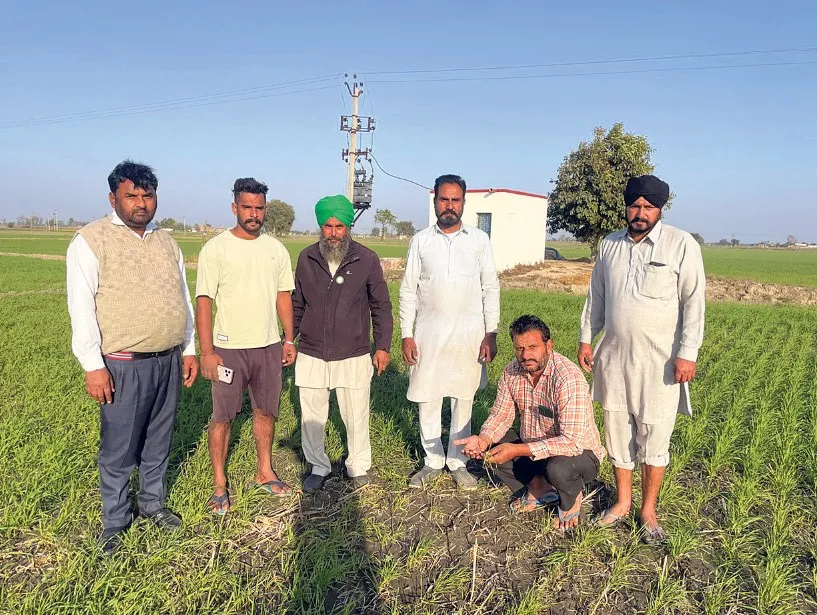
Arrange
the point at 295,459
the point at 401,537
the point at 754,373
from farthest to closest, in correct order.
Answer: the point at 754,373, the point at 295,459, the point at 401,537

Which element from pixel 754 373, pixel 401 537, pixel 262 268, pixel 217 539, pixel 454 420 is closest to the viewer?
pixel 217 539

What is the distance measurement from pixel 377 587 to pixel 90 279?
2.00 meters

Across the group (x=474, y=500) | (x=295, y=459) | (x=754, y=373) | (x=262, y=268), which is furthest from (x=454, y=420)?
(x=754, y=373)

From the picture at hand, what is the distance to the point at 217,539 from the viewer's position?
276cm

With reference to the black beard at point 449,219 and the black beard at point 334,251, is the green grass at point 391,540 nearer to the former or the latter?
the black beard at point 334,251

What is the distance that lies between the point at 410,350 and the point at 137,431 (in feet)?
5.43

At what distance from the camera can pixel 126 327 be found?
2602 millimetres

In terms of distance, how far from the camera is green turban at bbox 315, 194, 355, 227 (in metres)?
3.27

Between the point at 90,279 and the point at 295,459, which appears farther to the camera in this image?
the point at 295,459

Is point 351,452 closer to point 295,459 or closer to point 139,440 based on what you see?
point 295,459

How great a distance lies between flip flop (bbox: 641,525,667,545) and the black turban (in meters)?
1.79

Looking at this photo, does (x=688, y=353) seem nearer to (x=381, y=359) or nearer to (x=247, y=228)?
(x=381, y=359)

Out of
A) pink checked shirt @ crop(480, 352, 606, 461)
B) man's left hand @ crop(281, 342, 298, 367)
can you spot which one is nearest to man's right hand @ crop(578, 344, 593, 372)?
pink checked shirt @ crop(480, 352, 606, 461)

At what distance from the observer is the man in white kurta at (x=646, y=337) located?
111 inches
